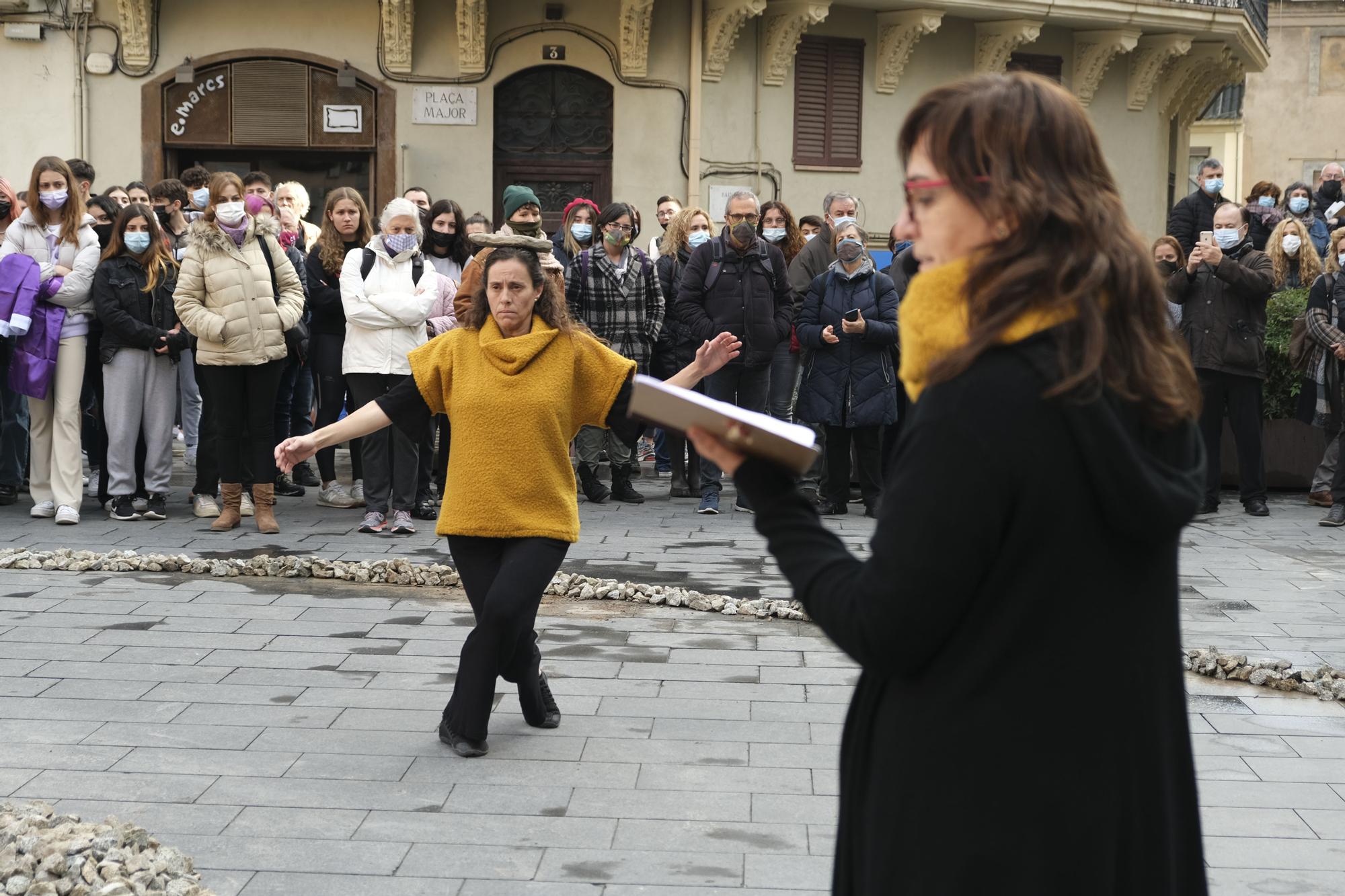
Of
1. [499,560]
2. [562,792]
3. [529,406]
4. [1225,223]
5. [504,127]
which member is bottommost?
[562,792]

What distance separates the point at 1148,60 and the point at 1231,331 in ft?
38.5

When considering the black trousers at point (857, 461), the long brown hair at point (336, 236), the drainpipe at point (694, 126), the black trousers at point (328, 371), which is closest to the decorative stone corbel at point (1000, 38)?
the drainpipe at point (694, 126)

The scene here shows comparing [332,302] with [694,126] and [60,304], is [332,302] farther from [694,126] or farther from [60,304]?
[694,126]

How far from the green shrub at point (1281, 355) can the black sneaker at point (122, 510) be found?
28.9 feet

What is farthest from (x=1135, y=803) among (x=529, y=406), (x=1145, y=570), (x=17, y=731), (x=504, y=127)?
(x=504, y=127)

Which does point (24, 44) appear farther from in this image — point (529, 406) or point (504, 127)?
point (529, 406)

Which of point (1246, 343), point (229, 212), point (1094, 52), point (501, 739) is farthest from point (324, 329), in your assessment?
point (1094, 52)

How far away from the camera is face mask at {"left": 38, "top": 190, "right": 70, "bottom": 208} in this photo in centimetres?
1098

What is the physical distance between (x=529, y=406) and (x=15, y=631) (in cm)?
320

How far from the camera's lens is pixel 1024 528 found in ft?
7.04

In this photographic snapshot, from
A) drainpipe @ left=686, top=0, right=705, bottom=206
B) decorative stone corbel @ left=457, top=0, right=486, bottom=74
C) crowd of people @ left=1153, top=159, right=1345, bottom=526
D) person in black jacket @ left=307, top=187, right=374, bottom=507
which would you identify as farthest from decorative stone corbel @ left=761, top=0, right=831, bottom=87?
person in black jacket @ left=307, top=187, right=374, bottom=507

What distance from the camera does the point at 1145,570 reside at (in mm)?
2236

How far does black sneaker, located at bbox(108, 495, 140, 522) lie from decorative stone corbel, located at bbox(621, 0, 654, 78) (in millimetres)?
10422

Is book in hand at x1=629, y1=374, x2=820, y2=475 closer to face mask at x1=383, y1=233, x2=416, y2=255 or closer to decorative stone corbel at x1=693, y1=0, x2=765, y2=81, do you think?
face mask at x1=383, y1=233, x2=416, y2=255
